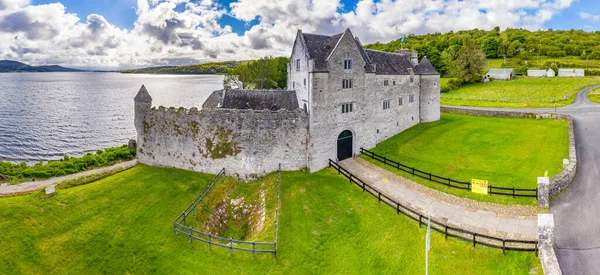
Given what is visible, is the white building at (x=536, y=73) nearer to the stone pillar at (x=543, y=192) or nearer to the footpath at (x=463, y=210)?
the footpath at (x=463, y=210)

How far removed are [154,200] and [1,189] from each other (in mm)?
15166

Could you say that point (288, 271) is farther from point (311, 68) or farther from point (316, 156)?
point (311, 68)

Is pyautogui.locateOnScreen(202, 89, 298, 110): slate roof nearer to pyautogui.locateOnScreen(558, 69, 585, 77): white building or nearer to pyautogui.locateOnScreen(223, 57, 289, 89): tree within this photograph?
pyautogui.locateOnScreen(223, 57, 289, 89): tree

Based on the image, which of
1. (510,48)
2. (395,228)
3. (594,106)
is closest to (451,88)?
(594,106)

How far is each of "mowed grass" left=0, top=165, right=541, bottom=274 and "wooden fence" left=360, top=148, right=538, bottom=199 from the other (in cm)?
542

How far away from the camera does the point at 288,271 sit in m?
17.7

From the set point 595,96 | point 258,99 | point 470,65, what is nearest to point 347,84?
point 258,99

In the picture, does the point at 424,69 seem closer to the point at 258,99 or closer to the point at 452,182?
the point at 452,182

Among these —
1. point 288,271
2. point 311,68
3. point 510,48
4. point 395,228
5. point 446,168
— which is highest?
point 510,48

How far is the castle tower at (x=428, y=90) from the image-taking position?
135 feet

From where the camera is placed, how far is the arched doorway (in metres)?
29.7

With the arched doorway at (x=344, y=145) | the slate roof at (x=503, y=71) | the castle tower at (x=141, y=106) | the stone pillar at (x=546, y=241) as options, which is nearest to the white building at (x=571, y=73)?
the slate roof at (x=503, y=71)

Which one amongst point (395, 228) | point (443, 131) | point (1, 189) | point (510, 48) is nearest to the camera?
point (395, 228)

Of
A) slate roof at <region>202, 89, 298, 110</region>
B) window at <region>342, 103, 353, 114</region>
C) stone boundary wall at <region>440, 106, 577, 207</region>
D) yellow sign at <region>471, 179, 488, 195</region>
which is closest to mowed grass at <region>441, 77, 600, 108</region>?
stone boundary wall at <region>440, 106, 577, 207</region>
